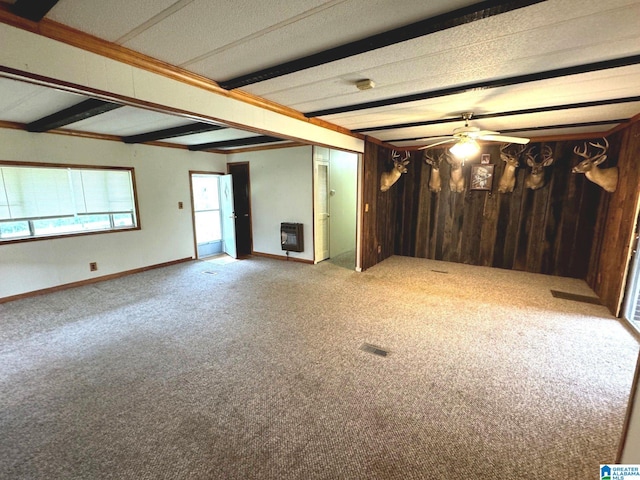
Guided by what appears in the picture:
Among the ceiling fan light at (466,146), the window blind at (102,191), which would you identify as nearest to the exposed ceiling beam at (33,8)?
the ceiling fan light at (466,146)

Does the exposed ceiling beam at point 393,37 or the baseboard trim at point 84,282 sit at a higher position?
the exposed ceiling beam at point 393,37

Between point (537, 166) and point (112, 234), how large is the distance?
24.9 feet

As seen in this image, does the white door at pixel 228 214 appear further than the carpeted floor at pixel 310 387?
Yes

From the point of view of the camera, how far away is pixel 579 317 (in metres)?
3.44

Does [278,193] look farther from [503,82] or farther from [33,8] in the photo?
[33,8]

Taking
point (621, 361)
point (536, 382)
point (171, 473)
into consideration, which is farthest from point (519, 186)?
point (171, 473)

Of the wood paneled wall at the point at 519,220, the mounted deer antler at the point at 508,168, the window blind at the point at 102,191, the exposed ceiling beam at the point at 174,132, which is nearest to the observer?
the wood paneled wall at the point at 519,220

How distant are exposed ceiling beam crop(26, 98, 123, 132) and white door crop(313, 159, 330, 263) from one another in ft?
11.7

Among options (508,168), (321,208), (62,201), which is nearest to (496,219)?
(508,168)

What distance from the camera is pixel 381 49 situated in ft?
5.83

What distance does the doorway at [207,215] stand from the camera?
6.80 metres

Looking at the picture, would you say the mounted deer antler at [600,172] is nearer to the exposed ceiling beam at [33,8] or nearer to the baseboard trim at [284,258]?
the baseboard trim at [284,258]

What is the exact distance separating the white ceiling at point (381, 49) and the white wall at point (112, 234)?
1.26 m

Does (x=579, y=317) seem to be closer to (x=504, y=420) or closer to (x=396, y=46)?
(x=504, y=420)
